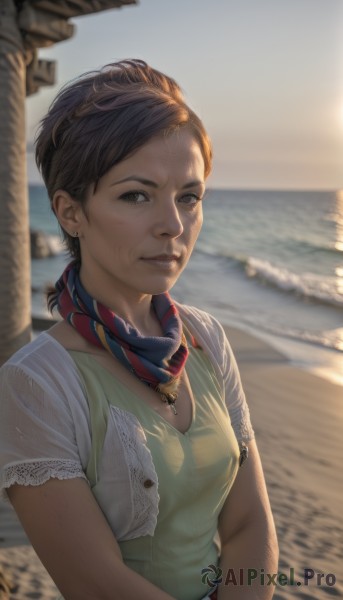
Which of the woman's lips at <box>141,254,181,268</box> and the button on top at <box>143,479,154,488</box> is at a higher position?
the woman's lips at <box>141,254,181,268</box>

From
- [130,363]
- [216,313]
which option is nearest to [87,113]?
[130,363]

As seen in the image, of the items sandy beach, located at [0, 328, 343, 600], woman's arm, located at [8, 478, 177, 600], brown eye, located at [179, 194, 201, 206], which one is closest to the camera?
woman's arm, located at [8, 478, 177, 600]

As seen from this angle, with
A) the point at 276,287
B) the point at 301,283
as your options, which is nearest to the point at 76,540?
the point at 276,287

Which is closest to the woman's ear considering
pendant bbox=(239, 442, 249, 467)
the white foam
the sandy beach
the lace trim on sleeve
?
the lace trim on sleeve

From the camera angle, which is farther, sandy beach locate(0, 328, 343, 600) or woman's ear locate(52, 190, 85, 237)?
sandy beach locate(0, 328, 343, 600)

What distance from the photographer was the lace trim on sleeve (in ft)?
4.73

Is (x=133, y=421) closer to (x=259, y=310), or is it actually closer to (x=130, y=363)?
(x=130, y=363)

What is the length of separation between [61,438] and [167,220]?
0.54 metres

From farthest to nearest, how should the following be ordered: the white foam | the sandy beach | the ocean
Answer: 1. the white foam
2. the ocean
3. the sandy beach

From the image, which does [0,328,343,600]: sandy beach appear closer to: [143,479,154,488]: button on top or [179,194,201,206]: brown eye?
[143,479,154,488]: button on top

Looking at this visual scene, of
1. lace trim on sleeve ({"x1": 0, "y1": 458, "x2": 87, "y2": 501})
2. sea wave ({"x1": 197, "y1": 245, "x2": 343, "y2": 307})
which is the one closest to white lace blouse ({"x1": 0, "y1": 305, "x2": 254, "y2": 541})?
lace trim on sleeve ({"x1": 0, "y1": 458, "x2": 87, "y2": 501})

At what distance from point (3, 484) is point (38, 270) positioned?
66.2ft

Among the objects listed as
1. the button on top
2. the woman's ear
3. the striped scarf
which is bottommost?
the button on top

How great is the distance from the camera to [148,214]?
1576 mm
